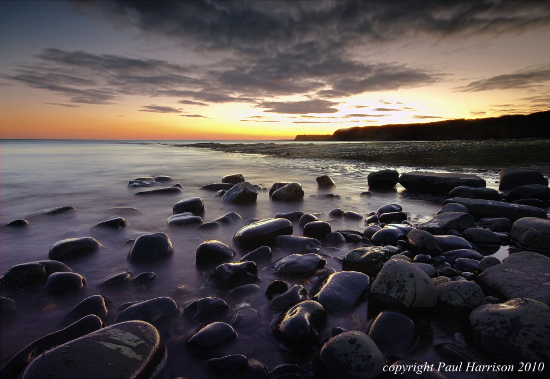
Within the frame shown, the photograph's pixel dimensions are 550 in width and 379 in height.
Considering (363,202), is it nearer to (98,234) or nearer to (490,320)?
(490,320)

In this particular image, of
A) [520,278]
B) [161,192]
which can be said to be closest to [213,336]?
[520,278]

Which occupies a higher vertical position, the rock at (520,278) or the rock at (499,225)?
the rock at (520,278)

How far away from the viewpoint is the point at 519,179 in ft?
23.7

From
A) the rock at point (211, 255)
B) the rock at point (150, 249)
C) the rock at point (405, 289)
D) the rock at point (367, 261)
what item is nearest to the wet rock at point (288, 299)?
the rock at point (405, 289)

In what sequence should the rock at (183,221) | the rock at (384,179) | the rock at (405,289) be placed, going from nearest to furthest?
the rock at (405,289)
the rock at (183,221)
the rock at (384,179)

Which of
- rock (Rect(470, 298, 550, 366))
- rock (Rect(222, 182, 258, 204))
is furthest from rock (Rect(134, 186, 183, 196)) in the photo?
rock (Rect(470, 298, 550, 366))

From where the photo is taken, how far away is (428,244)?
10.2 feet

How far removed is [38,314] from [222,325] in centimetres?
142

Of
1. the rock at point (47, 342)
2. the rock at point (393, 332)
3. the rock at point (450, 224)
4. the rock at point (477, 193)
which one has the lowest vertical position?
the rock at point (393, 332)

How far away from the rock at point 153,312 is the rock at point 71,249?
1607 millimetres

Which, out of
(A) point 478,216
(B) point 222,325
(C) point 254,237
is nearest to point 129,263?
(C) point 254,237

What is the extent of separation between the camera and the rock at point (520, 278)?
206 centimetres

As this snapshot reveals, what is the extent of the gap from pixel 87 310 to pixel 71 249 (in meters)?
1.42

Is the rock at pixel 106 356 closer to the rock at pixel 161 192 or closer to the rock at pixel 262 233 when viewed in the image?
the rock at pixel 262 233
